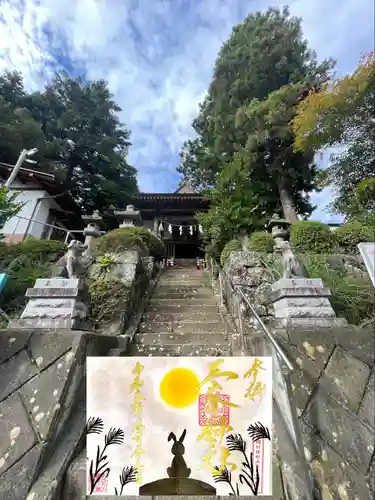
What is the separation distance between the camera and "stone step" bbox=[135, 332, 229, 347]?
3398mm

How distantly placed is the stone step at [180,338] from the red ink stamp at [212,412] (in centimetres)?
180

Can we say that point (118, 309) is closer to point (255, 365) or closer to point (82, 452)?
point (82, 452)

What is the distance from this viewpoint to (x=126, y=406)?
158 cm

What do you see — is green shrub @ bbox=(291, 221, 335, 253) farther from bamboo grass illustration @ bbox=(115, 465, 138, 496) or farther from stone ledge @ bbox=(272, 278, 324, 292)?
bamboo grass illustration @ bbox=(115, 465, 138, 496)

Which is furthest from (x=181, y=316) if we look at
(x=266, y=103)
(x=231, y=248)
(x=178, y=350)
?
(x=266, y=103)

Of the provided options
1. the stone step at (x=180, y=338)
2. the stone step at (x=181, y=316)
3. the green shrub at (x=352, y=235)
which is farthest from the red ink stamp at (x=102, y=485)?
the green shrub at (x=352, y=235)

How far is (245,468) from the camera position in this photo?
1483 millimetres

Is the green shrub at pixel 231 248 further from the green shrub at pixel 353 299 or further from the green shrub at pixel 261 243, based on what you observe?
the green shrub at pixel 353 299

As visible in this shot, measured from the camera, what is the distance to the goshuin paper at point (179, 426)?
147cm

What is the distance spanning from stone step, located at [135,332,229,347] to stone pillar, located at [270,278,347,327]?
100 centimetres

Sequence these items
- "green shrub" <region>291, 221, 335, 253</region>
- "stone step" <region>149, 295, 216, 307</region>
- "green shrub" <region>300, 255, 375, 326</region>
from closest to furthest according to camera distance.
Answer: "green shrub" <region>300, 255, 375, 326</region>
"stone step" <region>149, 295, 216, 307</region>
"green shrub" <region>291, 221, 335, 253</region>

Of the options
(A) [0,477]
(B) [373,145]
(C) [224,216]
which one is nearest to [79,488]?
(A) [0,477]

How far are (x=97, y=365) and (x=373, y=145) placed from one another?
36.7 feet

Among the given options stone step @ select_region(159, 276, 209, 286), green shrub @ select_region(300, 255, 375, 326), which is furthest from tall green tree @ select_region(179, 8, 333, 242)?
green shrub @ select_region(300, 255, 375, 326)
